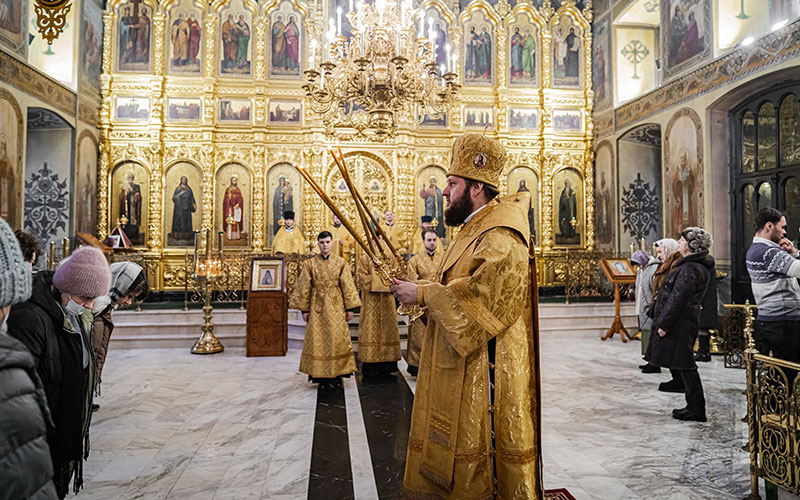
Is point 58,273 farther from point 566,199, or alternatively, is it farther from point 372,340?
point 566,199

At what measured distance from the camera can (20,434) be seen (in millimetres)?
815

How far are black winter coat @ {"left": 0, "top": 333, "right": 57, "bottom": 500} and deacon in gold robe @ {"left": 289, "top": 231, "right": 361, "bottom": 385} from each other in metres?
4.62

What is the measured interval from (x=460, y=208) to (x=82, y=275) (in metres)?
1.74

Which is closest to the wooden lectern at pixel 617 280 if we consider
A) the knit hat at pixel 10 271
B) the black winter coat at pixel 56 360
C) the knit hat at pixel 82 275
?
the knit hat at pixel 82 275

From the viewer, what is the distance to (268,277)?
7.76 m

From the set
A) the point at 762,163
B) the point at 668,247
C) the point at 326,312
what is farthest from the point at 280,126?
the point at 762,163

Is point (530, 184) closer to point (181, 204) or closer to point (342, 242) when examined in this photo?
point (342, 242)

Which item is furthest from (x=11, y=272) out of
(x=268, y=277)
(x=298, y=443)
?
(x=268, y=277)

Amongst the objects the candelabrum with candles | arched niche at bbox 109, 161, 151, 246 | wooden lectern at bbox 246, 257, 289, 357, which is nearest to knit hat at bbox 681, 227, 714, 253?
wooden lectern at bbox 246, 257, 289, 357

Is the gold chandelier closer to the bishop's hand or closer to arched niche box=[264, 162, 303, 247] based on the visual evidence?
the bishop's hand

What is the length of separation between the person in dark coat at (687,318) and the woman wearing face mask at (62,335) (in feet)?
14.5

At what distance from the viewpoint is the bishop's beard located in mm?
2191

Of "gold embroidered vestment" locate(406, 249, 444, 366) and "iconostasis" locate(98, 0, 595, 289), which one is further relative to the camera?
"iconostasis" locate(98, 0, 595, 289)

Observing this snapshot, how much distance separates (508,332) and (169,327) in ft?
26.3
